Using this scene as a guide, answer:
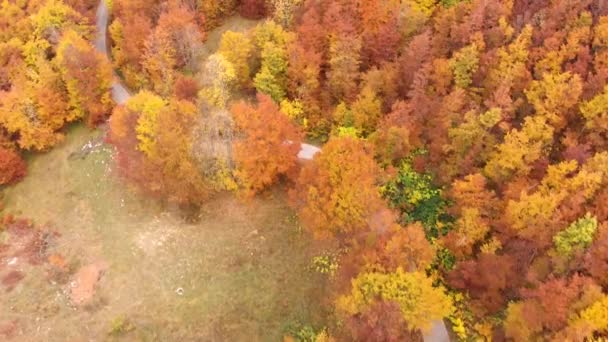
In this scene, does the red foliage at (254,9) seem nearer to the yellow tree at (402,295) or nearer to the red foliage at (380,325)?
the yellow tree at (402,295)

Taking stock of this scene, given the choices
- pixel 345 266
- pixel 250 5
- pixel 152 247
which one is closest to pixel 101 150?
pixel 152 247

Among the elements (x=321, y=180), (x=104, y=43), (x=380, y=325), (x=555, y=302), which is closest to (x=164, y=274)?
(x=321, y=180)

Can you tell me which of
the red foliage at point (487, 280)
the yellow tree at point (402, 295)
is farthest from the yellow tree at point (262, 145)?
the red foliage at point (487, 280)

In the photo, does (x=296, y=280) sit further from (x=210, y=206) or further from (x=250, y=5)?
(x=250, y=5)

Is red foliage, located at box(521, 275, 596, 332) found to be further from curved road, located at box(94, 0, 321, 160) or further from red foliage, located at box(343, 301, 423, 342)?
curved road, located at box(94, 0, 321, 160)

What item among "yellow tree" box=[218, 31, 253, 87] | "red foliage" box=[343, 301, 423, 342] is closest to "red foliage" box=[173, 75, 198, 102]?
"yellow tree" box=[218, 31, 253, 87]

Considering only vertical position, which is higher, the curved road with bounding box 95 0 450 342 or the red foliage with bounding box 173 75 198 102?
the red foliage with bounding box 173 75 198 102
